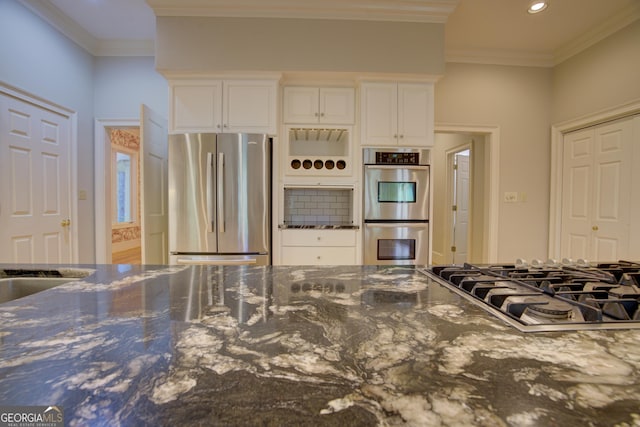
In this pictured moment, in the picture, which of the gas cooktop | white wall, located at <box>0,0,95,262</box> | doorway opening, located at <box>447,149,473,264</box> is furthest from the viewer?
doorway opening, located at <box>447,149,473,264</box>

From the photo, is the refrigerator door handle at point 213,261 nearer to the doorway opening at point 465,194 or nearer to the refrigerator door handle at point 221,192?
the refrigerator door handle at point 221,192

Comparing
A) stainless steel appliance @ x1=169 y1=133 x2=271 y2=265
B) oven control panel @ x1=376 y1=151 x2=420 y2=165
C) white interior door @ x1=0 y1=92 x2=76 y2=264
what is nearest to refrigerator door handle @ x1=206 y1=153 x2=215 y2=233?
stainless steel appliance @ x1=169 y1=133 x2=271 y2=265

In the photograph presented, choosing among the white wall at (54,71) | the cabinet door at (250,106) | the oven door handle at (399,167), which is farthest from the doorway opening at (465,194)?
the white wall at (54,71)

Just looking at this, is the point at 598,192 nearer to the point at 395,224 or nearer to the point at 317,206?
A: the point at 395,224

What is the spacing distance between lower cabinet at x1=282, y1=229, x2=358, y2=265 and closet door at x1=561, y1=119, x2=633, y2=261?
94.4 inches

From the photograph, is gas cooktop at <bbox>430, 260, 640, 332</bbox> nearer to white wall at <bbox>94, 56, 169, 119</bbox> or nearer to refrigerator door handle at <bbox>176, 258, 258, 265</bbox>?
refrigerator door handle at <bbox>176, 258, 258, 265</bbox>

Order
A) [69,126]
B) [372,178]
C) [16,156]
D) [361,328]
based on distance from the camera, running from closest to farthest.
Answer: [361,328] → [16,156] → [372,178] → [69,126]

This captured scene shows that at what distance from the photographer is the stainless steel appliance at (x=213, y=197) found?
2.67 m

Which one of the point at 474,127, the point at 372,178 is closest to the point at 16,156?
the point at 372,178

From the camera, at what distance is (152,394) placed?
1.22ft

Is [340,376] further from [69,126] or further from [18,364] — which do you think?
[69,126]

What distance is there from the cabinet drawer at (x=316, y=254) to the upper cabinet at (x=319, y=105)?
3.86 feet

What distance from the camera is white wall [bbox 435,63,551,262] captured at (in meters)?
3.42

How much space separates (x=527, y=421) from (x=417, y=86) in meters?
2.98
